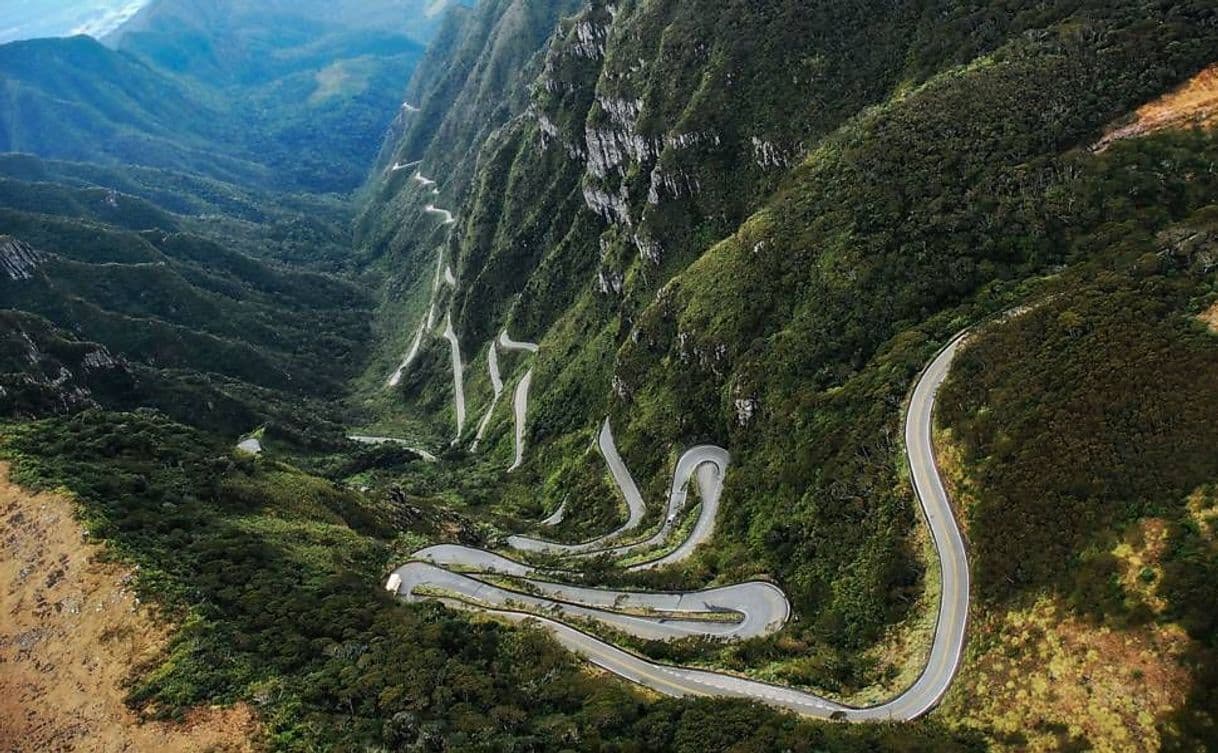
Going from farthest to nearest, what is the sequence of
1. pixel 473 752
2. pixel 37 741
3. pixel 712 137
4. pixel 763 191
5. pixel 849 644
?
pixel 712 137 → pixel 763 191 → pixel 849 644 → pixel 37 741 → pixel 473 752

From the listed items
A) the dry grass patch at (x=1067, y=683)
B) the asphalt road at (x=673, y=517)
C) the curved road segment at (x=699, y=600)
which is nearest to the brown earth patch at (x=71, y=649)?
the curved road segment at (x=699, y=600)

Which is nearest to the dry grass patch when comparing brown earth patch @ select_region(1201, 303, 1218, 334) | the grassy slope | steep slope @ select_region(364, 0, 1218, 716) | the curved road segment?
the grassy slope

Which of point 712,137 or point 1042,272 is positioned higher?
point 712,137

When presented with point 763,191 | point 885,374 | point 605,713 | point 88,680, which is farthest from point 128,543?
point 763,191

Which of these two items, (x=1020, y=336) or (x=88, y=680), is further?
(x=1020, y=336)

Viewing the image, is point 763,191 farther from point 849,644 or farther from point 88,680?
point 88,680
